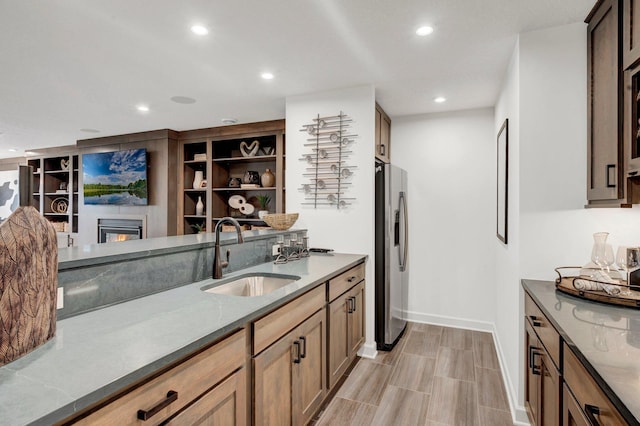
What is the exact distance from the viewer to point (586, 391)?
1074mm

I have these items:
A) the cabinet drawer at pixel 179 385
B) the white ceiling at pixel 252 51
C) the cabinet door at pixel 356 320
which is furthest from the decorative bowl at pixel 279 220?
the cabinet drawer at pixel 179 385

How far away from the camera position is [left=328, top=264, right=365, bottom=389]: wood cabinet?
2.31 m

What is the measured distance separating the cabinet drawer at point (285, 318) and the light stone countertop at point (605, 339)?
1185 millimetres

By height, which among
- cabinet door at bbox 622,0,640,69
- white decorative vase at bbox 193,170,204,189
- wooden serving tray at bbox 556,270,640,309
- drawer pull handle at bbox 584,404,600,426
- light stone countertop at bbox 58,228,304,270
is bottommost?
drawer pull handle at bbox 584,404,600,426

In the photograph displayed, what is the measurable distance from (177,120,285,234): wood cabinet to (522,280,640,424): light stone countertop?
3.44 metres

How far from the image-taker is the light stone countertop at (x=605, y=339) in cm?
87

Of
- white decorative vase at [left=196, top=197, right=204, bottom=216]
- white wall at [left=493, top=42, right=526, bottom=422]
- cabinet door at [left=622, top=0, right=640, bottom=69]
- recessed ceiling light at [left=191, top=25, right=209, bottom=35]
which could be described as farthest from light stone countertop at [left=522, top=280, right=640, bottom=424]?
white decorative vase at [left=196, top=197, right=204, bottom=216]

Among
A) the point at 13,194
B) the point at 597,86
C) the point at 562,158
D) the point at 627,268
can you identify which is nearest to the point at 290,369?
the point at 627,268

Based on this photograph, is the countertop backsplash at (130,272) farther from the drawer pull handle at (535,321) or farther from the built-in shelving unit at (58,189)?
the built-in shelving unit at (58,189)

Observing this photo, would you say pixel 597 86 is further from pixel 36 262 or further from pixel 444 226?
→ pixel 36 262

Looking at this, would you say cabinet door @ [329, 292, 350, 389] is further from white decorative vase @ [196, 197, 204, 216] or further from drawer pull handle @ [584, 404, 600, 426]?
white decorative vase @ [196, 197, 204, 216]

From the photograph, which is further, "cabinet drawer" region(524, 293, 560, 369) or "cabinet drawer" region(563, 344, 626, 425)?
"cabinet drawer" region(524, 293, 560, 369)

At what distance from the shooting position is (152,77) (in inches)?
116

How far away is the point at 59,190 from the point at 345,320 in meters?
6.88
